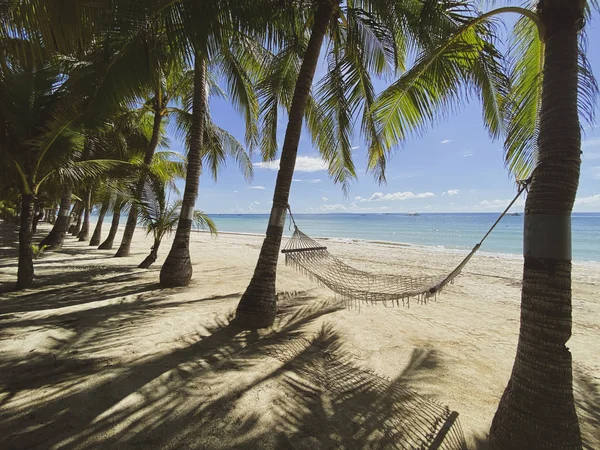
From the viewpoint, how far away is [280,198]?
3.08 m

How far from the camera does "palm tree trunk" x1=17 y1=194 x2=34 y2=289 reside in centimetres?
390

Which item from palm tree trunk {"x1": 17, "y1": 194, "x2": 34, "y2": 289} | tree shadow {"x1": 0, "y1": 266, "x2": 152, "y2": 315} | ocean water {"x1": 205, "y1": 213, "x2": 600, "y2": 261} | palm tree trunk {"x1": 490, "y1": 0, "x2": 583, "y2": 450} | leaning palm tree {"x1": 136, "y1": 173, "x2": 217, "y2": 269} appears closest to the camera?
→ palm tree trunk {"x1": 490, "y1": 0, "x2": 583, "y2": 450}

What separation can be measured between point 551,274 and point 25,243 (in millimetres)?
5472

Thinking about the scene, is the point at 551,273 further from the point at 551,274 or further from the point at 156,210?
the point at 156,210

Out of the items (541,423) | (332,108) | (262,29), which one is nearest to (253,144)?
(332,108)

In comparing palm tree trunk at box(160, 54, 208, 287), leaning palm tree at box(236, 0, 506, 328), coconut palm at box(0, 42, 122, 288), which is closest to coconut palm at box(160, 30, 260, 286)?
palm tree trunk at box(160, 54, 208, 287)

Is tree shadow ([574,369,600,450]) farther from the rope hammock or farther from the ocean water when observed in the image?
the ocean water

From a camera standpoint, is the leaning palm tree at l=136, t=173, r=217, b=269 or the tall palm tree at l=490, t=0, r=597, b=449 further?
the leaning palm tree at l=136, t=173, r=217, b=269

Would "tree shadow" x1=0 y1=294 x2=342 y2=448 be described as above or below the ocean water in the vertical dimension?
below

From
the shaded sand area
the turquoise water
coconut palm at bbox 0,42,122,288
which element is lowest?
the shaded sand area

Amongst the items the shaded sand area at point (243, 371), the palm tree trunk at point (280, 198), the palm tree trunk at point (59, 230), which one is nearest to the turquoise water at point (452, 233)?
the palm tree trunk at point (280, 198)

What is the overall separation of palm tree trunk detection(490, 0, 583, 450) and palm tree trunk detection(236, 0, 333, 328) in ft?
6.60

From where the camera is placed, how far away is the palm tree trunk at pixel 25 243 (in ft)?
12.8

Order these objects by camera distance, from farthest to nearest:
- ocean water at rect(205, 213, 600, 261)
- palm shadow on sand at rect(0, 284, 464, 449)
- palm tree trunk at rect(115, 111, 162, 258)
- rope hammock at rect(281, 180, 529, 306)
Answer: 1. ocean water at rect(205, 213, 600, 261)
2. palm tree trunk at rect(115, 111, 162, 258)
3. rope hammock at rect(281, 180, 529, 306)
4. palm shadow on sand at rect(0, 284, 464, 449)
